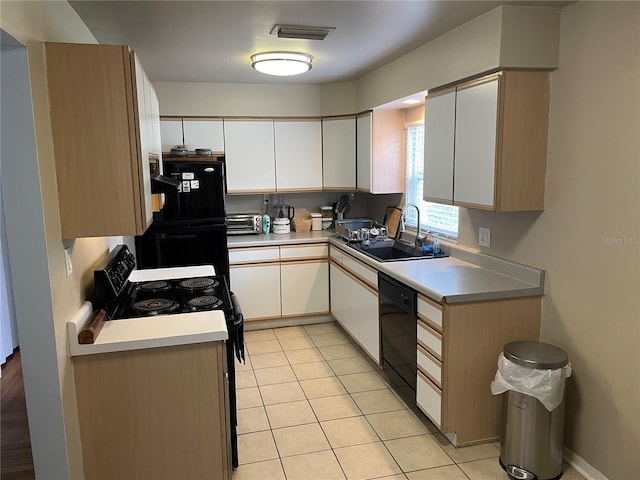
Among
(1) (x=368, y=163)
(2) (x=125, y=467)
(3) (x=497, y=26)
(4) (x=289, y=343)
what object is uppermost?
(3) (x=497, y=26)

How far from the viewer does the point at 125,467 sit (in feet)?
6.62

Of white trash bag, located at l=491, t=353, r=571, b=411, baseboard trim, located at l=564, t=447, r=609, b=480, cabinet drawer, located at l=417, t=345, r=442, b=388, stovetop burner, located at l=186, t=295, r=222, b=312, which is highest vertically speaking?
stovetop burner, located at l=186, t=295, r=222, b=312

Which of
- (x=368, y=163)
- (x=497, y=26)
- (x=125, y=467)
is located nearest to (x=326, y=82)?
(x=368, y=163)

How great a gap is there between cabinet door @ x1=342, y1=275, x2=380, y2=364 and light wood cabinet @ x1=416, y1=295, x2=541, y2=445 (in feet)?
2.63

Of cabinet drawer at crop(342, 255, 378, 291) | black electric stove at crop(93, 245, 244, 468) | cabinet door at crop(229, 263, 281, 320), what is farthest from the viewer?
cabinet door at crop(229, 263, 281, 320)

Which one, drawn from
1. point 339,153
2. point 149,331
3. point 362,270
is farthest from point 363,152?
point 149,331

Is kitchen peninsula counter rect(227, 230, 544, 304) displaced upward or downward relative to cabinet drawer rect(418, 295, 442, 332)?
upward

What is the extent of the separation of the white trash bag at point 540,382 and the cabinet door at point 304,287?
2.42 meters

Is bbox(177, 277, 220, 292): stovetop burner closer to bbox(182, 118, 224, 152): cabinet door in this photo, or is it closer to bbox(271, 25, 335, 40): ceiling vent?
bbox(271, 25, 335, 40): ceiling vent

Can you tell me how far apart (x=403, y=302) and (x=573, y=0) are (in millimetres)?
1796

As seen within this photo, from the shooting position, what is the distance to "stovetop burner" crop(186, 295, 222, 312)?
2311mm

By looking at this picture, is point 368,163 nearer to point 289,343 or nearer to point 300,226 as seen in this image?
point 300,226

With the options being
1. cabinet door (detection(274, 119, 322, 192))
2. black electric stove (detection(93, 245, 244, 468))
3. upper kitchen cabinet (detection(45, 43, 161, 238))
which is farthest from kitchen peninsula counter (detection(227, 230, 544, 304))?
upper kitchen cabinet (detection(45, 43, 161, 238))

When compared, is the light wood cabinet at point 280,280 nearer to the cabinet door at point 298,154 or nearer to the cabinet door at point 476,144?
the cabinet door at point 298,154
